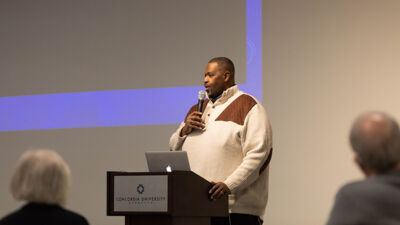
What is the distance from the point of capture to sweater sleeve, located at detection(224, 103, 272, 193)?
336cm

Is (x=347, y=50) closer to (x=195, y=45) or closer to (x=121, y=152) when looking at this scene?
(x=195, y=45)

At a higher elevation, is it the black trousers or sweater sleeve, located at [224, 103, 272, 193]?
sweater sleeve, located at [224, 103, 272, 193]

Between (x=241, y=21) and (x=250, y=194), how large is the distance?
1.81 m

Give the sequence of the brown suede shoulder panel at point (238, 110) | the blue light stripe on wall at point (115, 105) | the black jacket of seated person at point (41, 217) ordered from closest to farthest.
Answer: the black jacket of seated person at point (41, 217) → the brown suede shoulder panel at point (238, 110) → the blue light stripe on wall at point (115, 105)

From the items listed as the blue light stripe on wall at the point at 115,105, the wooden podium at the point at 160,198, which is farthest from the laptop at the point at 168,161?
the blue light stripe on wall at the point at 115,105

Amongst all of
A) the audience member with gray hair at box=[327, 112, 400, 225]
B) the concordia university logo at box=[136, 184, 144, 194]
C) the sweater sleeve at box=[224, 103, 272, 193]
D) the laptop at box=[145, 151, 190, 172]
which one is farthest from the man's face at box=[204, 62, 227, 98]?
the audience member with gray hair at box=[327, 112, 400, 225]

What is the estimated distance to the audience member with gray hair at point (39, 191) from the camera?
192 centimetres

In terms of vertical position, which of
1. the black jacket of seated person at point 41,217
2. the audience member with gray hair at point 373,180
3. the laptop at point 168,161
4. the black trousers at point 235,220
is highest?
the laptop at point 168,161

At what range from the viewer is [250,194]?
3.49 m

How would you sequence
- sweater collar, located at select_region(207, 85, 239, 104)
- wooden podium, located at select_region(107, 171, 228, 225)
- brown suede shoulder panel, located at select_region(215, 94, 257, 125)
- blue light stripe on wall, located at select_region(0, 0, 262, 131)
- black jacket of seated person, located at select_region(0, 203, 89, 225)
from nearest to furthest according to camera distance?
1. black jacket of seated person, located at select_region(0, 203, 89, 225)
2. wooden podium, located at select_region(107, 171, 228, 225)
3. brown suede shoulder panel, located at select_region(215, 94, 257, 125)
4. sweater collar, located at select_region(207, 85, 239, 104)
5. blue light stripe on wall, located at select_region(0, 0, 262, 131)

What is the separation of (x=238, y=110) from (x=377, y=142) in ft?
6.26

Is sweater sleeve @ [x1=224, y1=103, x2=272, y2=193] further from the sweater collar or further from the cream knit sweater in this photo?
the sweater collar

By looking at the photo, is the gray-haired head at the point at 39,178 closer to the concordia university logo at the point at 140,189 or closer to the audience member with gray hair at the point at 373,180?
the audience member with gray hair at the point at 373,180

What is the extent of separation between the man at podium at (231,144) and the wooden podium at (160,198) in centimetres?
16
